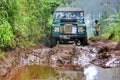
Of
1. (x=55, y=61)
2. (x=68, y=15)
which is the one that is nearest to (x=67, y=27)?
(x=68, y=15)

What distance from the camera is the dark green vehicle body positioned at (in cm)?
1619

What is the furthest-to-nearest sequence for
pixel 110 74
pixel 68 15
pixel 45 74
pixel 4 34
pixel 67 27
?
pixel 68 15, pixel 67 27, pixel 4 34, pixel 45 74, pixel 110 74

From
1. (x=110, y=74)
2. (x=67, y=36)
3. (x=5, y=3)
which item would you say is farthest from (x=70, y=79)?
(x=67, y=36)

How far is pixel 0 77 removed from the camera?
23.5 feet

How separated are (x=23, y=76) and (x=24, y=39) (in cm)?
511

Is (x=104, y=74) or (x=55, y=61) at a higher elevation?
(x=104, y=74)

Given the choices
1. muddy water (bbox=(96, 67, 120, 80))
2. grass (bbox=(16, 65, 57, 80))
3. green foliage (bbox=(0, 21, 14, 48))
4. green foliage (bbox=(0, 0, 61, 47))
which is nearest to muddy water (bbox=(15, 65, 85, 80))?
grass (bbox=(16, 65, 57, 80))

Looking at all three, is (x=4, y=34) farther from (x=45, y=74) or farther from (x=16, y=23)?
(x=45, y=74)

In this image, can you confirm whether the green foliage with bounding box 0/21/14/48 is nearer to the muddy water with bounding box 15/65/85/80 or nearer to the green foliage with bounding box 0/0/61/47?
the green foliage with bounding box 0/0/61/47

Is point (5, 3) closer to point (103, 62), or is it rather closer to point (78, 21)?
point (103, 62)

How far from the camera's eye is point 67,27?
53.2 ft

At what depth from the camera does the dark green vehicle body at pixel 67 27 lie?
16.2 meters

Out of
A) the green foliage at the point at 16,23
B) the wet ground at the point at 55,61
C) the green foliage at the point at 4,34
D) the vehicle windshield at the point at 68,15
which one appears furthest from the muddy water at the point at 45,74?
the vehicle windshield at the point at 68,15

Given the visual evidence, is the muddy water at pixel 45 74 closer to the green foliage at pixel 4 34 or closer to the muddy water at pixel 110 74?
the muddy water at pixel 110 74
